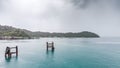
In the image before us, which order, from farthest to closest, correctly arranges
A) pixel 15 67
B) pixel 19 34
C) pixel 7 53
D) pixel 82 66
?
pixel 19 34 → pixel 7 53 → pixel 82 66 → pixel 15 67

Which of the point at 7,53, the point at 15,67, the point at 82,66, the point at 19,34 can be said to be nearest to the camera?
the point at 15,67

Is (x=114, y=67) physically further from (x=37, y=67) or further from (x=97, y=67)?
(x=37, y=67)

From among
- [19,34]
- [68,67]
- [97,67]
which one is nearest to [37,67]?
[68,67]

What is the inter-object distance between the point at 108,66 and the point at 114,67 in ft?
3.10

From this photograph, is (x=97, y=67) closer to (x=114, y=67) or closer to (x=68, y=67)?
(x=114, y=67)

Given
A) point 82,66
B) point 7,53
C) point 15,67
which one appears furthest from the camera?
point 7,53

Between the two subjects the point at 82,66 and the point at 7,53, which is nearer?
the point at 82,66

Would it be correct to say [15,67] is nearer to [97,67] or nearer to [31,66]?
[31,66]

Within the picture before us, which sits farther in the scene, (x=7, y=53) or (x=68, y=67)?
(x=7, y=53)

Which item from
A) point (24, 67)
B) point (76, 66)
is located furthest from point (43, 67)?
point (76, 66)

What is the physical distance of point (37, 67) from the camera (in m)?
24.8

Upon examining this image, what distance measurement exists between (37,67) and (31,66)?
1.15 m

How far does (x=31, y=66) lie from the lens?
25.4 meters

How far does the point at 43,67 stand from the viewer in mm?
24734
